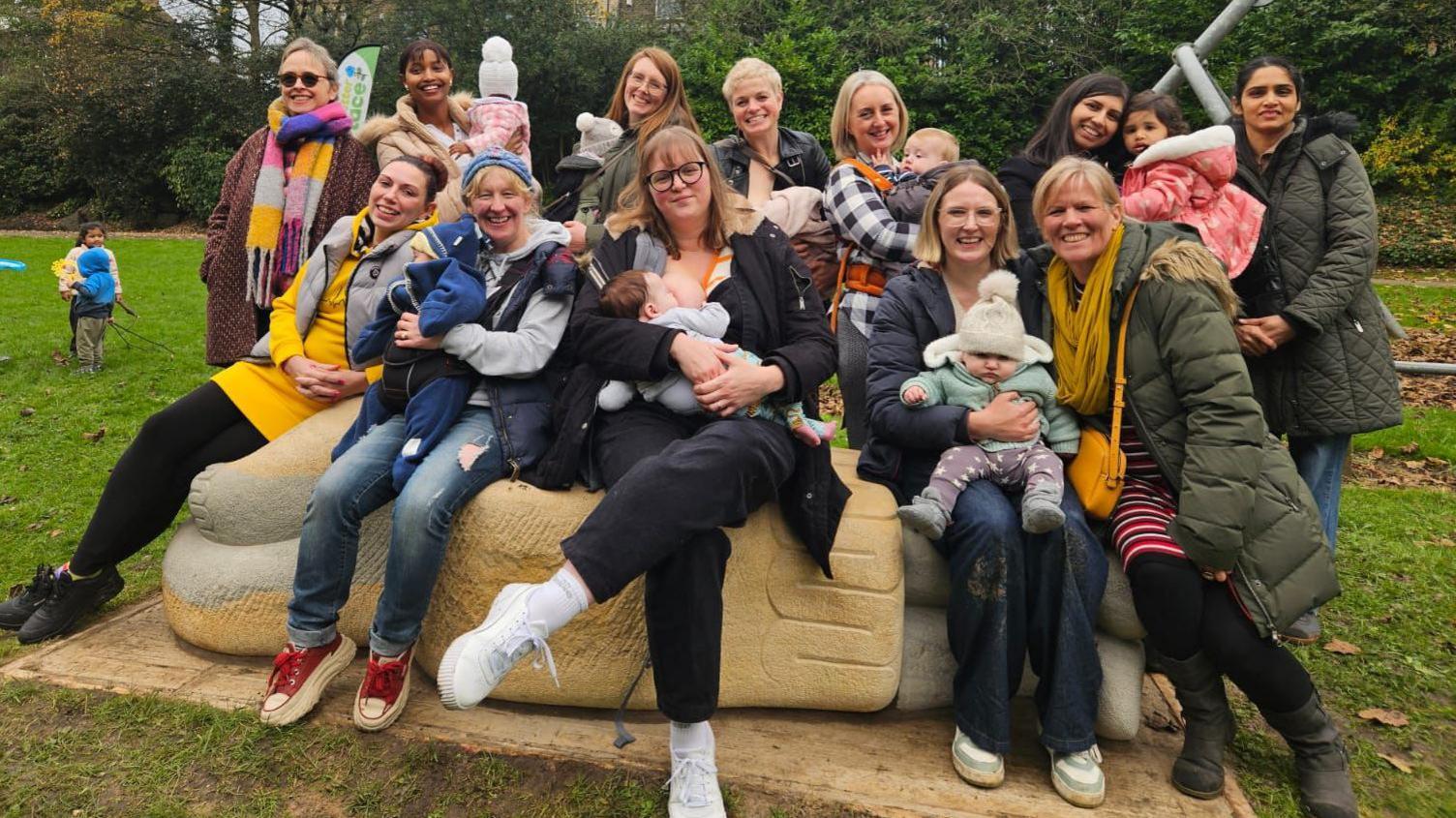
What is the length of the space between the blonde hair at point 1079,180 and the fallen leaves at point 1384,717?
1939 mm

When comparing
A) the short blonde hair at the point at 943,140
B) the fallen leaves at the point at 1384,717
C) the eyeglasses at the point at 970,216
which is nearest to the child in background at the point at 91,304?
the short blonde hair at the point at 943,140

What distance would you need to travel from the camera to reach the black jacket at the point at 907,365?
2.76 meters

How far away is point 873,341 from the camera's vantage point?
9.76 ft

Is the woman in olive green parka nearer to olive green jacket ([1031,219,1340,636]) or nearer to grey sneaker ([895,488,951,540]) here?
olive green jacket ([1031,219,1340,636])

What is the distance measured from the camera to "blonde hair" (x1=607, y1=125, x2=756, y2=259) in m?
2.85

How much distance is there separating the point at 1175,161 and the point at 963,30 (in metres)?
14.6

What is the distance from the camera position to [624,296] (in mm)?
2699

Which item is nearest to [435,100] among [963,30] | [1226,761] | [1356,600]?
[1226,761]

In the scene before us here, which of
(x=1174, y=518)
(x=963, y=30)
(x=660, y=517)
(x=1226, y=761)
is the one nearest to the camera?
(x=660, y=517)

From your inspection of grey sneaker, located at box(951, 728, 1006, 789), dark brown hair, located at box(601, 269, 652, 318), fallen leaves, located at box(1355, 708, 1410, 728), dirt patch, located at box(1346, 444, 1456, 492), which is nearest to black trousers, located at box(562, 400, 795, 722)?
dark brown hair, located at box(601, 269, 652, 318)

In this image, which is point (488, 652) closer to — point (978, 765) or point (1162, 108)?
point (978, 765)

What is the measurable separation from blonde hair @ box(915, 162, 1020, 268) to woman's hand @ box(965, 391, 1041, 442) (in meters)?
0.58

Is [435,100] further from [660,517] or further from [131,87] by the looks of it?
[131,87]

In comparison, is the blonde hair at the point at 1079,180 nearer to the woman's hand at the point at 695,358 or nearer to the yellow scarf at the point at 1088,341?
the yellow scarf at the point at 1088,341
